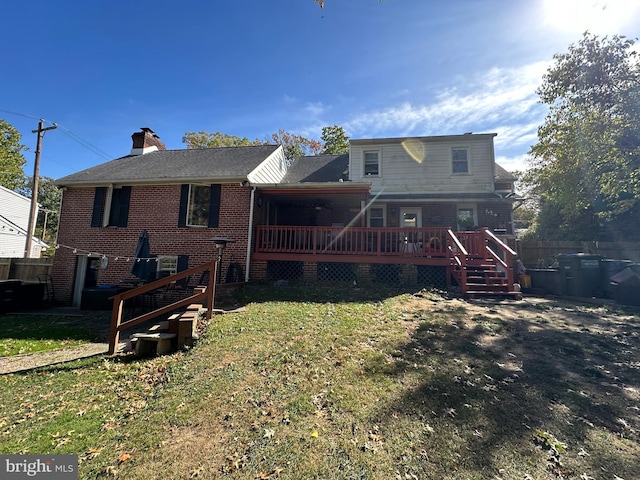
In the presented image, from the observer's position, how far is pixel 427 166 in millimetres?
13398

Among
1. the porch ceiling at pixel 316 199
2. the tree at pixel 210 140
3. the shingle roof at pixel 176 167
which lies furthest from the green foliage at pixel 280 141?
the porch ceiling at pixel 316 199

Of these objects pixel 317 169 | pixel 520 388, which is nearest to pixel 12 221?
pixel 317 169

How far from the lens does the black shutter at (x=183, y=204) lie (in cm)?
1029

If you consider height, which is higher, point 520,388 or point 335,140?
point 335,140

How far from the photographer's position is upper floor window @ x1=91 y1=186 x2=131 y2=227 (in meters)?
10.7

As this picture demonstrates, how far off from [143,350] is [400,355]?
4.48m

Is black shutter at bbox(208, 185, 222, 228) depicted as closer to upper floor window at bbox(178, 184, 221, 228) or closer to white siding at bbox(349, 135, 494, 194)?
upper floor window at bbox(178, 184, 221, 228)

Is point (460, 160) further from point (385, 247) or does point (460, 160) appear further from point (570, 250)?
point (385, 247)

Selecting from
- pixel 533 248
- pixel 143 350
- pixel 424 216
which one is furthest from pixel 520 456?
pixel 533 248

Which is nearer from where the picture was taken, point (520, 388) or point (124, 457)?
point (124, 457)

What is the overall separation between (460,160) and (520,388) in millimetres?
12104

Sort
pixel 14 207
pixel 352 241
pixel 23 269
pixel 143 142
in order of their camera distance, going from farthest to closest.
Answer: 1. pixel 14 207
2. pixel 143 142
3. pixel 23 269
4. pixel 352 241

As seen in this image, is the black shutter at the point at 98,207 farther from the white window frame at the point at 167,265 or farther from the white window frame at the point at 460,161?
the white window frame at the point at 460,161

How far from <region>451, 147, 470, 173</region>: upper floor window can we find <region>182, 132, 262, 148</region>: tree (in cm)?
1992
